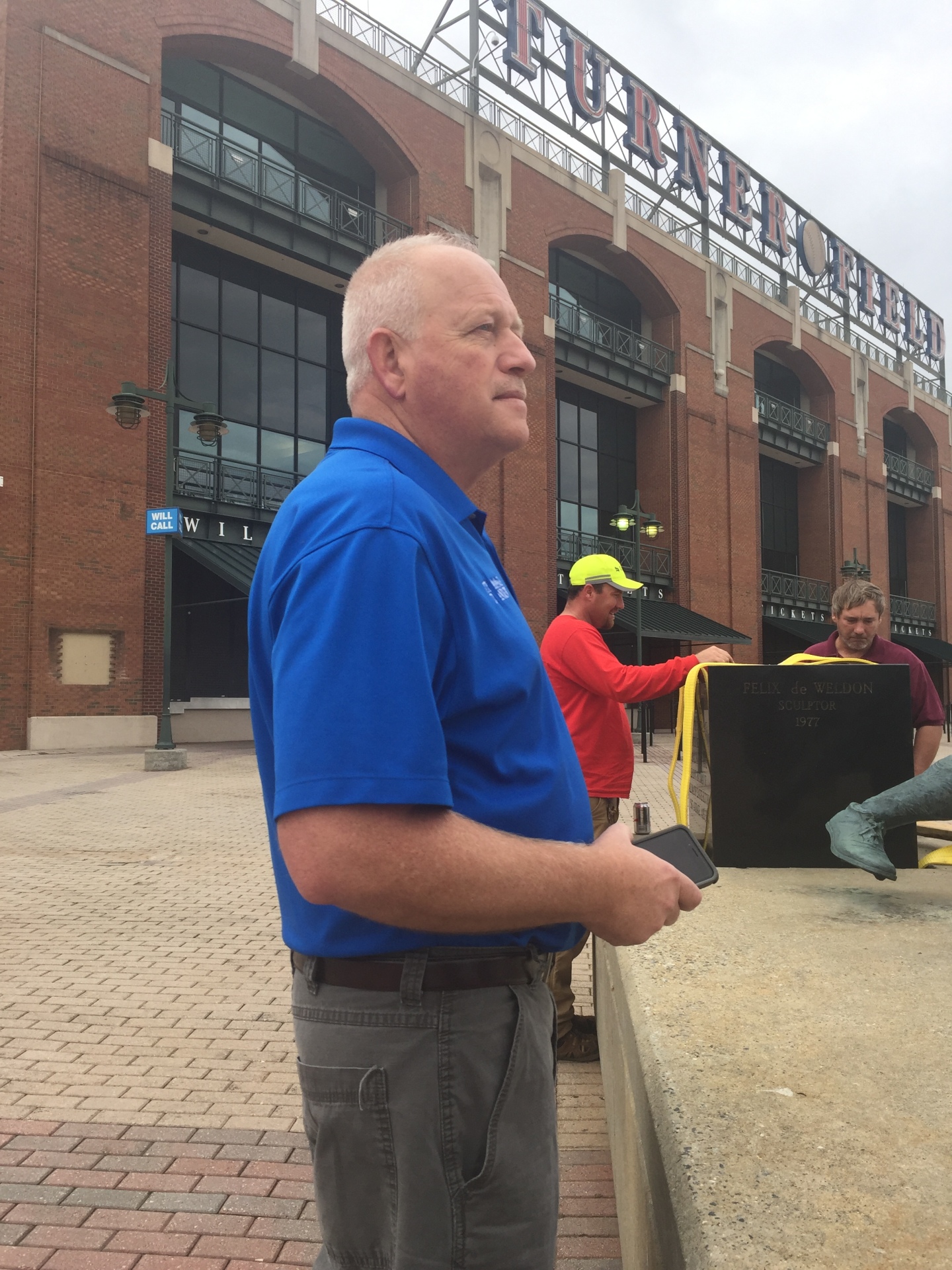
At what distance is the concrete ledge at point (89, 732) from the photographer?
1830 cm

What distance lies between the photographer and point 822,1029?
212 centimetres

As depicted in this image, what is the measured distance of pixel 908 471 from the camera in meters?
45.4

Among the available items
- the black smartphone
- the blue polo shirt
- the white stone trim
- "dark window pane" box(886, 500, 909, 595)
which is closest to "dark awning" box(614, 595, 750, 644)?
the white stone trim

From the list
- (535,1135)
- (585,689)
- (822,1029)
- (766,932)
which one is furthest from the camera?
(585,689)

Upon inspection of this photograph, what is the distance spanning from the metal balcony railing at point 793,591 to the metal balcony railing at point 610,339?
901cm

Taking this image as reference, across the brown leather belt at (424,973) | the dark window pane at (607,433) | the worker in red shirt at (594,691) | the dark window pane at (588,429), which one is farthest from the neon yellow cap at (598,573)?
the dark window pane at (607,433)

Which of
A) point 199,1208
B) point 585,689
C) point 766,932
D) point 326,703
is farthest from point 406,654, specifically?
point 585,689

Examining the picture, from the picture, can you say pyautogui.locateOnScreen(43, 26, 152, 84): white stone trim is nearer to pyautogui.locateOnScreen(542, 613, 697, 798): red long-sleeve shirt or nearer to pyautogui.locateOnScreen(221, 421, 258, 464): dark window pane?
pyautogui.locateOnScreen(221, 421, 258, 464): dark window pane

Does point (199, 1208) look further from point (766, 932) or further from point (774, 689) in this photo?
point (774, 689)

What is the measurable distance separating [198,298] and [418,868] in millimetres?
24217

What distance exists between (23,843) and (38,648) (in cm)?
995

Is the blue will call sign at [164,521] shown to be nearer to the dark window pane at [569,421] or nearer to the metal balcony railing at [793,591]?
the dark window pane at [569,421]

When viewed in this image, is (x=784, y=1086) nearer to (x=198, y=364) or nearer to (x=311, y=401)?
(x=198, y=364)

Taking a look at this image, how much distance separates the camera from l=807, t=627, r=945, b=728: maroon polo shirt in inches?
213
